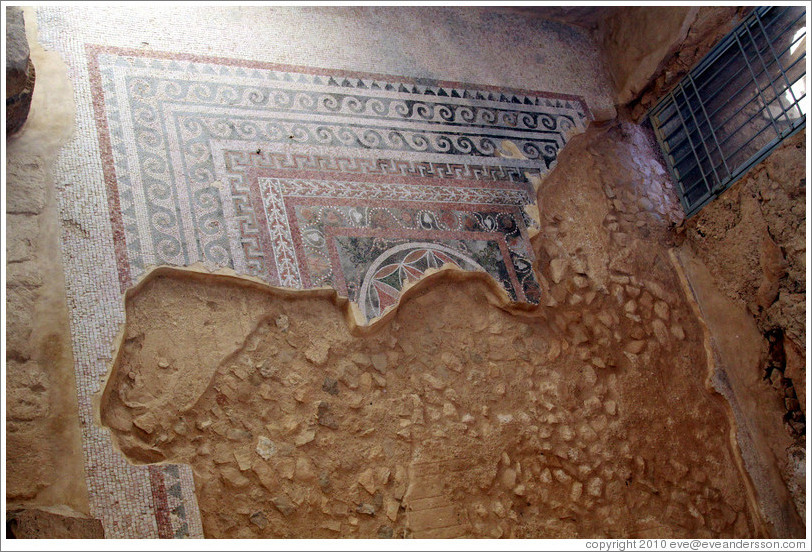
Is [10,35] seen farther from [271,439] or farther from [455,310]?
[455,310]

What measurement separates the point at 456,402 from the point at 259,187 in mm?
1039

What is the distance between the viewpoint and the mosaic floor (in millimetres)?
2416

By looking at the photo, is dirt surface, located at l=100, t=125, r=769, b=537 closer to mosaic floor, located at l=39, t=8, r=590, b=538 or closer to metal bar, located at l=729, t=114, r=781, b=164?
mosaic floor, located at l=39, t=8, r=590, b=538

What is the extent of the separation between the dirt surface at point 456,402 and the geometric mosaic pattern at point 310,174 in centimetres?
11

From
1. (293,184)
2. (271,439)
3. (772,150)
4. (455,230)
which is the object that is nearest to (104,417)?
(271,439)

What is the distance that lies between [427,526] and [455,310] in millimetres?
789

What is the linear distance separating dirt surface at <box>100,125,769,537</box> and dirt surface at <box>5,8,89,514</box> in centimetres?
15

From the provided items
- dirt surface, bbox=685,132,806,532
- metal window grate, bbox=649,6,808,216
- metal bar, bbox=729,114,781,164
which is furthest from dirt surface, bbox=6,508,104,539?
metal bar, bbox=729,114,781,164

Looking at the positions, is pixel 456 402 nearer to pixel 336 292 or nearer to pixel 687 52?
pixel 336 292

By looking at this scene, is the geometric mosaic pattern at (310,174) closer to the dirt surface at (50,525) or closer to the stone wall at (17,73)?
the stone wall at (17,73)

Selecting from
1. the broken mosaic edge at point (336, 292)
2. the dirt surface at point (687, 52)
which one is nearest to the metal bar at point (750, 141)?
the dirt surface at point (687, 52)

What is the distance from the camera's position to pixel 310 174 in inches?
114

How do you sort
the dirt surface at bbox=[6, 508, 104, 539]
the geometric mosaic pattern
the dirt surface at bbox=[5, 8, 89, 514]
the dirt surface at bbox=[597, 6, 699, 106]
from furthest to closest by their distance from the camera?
the dirt surface at bbox=[597, 6, 699, 106], the geometric mosaic pattern, the dirt surface at bbox=[5, 8, 89, 514], the dirt surface at bbox=[6, 508, 104, 539]

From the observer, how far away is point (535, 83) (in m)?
3.57
